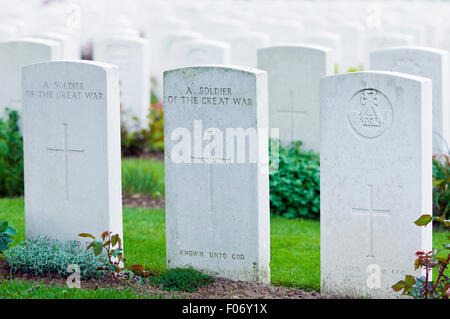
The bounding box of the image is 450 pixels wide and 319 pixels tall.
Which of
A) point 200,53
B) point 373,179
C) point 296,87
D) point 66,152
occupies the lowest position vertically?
point 373,179

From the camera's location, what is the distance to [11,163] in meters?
9.40

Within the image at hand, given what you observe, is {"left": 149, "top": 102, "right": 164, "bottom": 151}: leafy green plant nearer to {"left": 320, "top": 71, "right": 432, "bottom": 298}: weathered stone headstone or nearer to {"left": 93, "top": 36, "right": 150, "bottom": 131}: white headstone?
{"left": 93, "top": 36, "right": 150, "bottom": 131}: white headstone

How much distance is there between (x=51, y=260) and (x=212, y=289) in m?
1.21

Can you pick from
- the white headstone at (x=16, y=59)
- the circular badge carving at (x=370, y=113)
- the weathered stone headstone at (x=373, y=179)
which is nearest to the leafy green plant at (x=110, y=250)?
the weathered stone headstone at (x=373, y=179)

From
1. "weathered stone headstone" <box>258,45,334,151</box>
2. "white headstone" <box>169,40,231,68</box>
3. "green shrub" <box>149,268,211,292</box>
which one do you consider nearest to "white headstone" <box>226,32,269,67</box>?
"white headstone" <box>169,40,231,68</box>

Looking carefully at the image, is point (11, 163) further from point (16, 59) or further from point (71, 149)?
point (71, 149)

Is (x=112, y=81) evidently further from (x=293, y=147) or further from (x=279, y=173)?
(x=293, y=147)

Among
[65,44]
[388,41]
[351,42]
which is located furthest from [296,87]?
[351,42]

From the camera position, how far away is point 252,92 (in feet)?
19.9

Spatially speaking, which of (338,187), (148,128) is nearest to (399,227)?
(338,187)

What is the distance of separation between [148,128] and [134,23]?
8.10m

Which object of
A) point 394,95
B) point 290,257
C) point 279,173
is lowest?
point 290,257

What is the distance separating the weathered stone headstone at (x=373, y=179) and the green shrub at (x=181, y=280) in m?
0.86

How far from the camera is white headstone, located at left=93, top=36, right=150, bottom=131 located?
11562 mm
